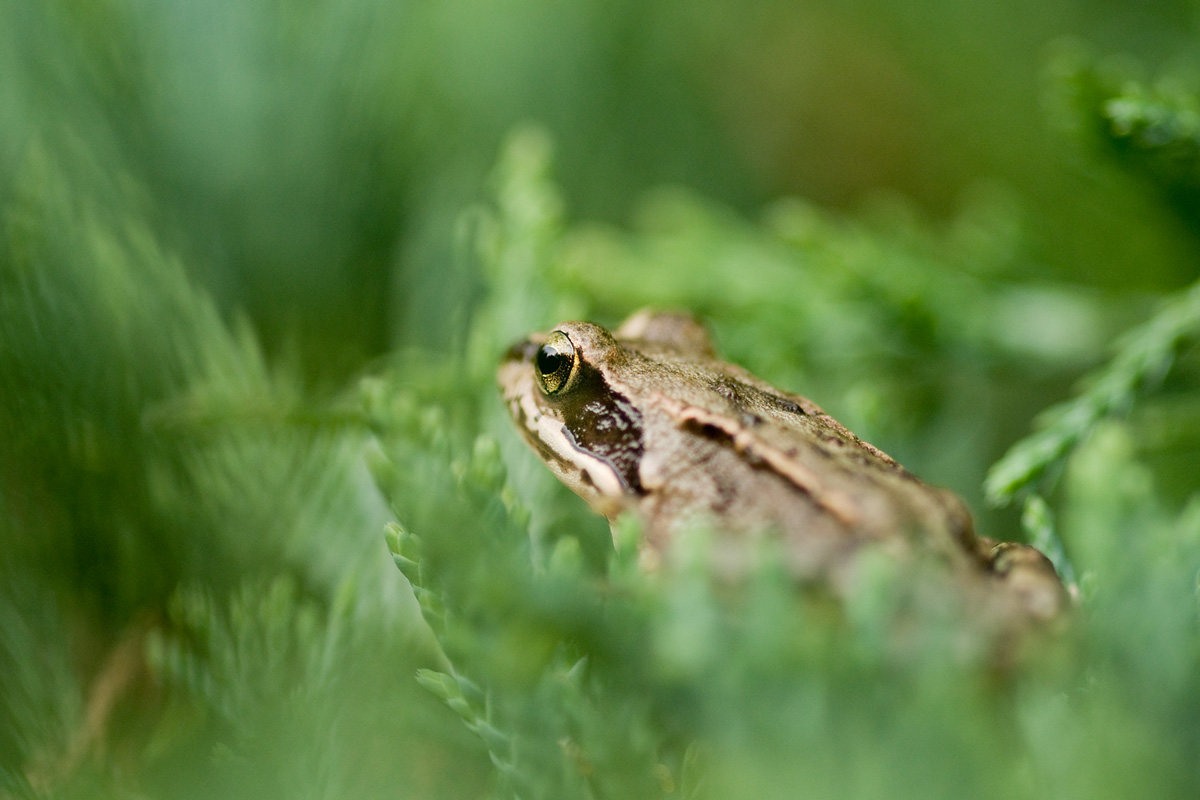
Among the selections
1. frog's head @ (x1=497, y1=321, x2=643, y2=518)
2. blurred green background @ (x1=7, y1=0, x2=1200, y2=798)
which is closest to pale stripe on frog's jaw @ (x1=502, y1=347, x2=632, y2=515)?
frog's head @ (x1=497, y1=321, x2=643, y2=518)

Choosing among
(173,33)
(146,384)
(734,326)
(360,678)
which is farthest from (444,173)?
(360,678)

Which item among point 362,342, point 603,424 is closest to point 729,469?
point 603,424

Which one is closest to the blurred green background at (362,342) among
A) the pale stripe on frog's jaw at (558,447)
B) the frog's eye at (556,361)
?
the pale stripe on frog's jaw at (558,447)

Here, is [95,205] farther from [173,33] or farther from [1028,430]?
Answer: [1028,430]

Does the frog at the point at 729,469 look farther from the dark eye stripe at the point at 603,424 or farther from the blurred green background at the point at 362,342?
the blurred green background at the point at 362,342

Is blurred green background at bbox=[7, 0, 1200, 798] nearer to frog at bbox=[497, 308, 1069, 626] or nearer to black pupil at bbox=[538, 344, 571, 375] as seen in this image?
frog at bbox=[497, 308, 1069, 626]

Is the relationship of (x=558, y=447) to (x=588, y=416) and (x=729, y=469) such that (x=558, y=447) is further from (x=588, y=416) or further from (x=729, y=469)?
(x=729, y=469)

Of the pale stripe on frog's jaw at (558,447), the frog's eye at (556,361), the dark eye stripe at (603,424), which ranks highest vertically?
the frog's eye at (556,361)
